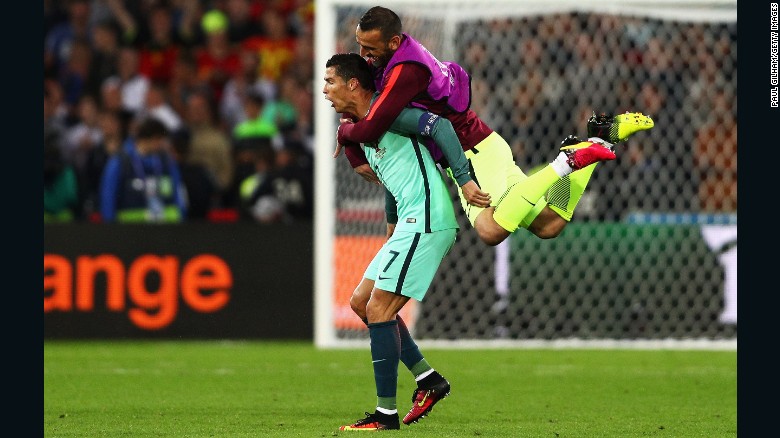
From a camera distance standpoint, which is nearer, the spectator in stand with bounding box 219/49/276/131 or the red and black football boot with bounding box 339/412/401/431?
the red and black football boot with bounding box 339/412/401/431

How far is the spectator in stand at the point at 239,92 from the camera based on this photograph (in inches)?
653

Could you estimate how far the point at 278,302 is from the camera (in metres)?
12.9

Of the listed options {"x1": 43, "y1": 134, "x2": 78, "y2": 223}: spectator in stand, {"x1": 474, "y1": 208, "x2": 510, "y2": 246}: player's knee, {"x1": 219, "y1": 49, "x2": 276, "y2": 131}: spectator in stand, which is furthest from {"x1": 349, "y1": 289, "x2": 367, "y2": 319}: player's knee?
{"x1": 219, "y1": 49, "x2": 276, "y2": 131}: spectator in stand

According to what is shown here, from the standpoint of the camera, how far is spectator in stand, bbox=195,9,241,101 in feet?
55.8

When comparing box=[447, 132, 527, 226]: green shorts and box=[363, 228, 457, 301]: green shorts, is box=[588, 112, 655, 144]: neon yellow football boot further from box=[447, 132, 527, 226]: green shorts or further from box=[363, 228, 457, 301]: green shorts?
box=[363, 228, 457, 301]: green shorts

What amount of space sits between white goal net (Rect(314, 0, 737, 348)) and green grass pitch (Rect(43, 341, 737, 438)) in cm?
44

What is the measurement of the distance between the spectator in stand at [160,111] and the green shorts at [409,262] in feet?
30.5

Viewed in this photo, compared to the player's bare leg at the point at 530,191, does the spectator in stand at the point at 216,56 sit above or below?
above

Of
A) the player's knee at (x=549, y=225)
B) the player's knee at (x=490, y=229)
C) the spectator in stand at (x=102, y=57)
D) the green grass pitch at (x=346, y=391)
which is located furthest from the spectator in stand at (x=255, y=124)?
the player's knee at (x=490, y=229)

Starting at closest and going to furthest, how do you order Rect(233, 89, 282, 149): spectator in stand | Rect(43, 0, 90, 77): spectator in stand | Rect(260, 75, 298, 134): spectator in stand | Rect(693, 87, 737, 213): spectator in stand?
Rect(693, 87, 737, 213): spectator in stand
Rect(233, 89, 282, 149): spectator in stand
Rect(260, 75, 298, 134): spectator in stand
Rect(43, 0, 90, 77): spectator in stand

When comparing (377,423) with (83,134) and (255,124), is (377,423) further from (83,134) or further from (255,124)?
(83,134)

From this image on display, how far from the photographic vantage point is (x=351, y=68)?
704cm

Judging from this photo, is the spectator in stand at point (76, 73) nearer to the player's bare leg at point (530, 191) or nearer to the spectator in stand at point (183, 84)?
the spectator in stand at point (183, 84)
